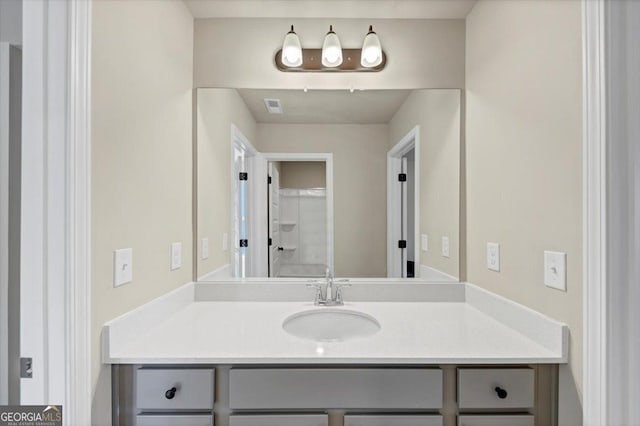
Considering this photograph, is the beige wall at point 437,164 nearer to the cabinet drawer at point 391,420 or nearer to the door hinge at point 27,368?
the cabinet drawer at point 391,420

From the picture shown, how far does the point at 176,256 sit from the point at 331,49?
4.04ft

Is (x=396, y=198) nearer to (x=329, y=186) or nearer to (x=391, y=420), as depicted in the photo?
(x=329, y=186)

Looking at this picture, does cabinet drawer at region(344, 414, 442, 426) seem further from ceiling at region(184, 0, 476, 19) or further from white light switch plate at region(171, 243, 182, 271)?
ceiling at region(184, 0, 476, 19)

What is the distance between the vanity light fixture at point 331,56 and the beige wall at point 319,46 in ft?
0.11

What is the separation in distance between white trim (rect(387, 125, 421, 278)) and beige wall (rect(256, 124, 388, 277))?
0.03 m

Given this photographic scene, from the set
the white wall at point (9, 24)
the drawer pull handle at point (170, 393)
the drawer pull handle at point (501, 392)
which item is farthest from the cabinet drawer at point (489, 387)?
the white wall at point (9, 24)

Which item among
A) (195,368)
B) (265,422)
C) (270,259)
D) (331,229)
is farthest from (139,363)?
(331,229)

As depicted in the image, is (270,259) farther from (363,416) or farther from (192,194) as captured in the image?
(363,416)

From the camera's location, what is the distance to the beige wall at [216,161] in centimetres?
175

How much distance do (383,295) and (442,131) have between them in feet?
2.94

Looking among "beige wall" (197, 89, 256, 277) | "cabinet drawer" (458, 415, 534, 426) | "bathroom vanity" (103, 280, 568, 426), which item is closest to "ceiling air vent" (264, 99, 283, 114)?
"beige wall" (197, 89, 256, 277)

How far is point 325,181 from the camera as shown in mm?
1799

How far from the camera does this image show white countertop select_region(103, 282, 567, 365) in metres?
1.06

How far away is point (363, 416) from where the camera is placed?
3.59 ft
